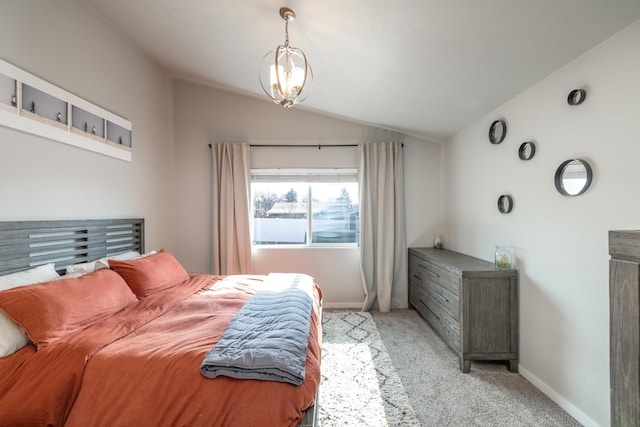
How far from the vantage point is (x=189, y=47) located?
9.33 feet

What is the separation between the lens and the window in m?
3.92

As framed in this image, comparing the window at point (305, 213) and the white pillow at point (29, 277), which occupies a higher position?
the window at point (305, 213)

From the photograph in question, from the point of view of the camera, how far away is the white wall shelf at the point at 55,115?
1.80 metres

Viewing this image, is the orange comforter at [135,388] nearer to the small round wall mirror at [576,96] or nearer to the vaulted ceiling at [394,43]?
the vaulted ceiling at [394,43]

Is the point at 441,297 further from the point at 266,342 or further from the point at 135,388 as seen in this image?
the point at 135,388

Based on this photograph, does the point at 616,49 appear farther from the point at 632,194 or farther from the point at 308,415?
the point at 308,415

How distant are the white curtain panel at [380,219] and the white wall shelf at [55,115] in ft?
8.99

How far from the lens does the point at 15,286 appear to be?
5.41ft

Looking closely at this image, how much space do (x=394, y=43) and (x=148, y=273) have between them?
257cm

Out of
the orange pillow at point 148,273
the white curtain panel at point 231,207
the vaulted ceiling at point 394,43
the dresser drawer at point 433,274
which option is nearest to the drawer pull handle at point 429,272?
the dresser drawer at point 433,274

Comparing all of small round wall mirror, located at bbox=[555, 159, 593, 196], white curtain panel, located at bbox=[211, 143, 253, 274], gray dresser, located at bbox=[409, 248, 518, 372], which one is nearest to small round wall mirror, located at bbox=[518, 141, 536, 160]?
small round wall mirror, located at bbox=[555, 159, 593, 196]

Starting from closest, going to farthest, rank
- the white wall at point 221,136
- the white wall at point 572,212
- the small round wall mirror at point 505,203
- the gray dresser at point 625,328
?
1. the gray dresser at point 625,328
2. the white wall at point 572,212
3. the small round wall mirror at point 505,203
4. the white wall at point 221,136

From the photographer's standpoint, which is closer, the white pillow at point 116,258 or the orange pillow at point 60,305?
the orange pillow at point 60,305

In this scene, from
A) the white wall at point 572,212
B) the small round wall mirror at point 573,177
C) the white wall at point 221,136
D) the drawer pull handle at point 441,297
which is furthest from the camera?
the white wall at point 221,136
